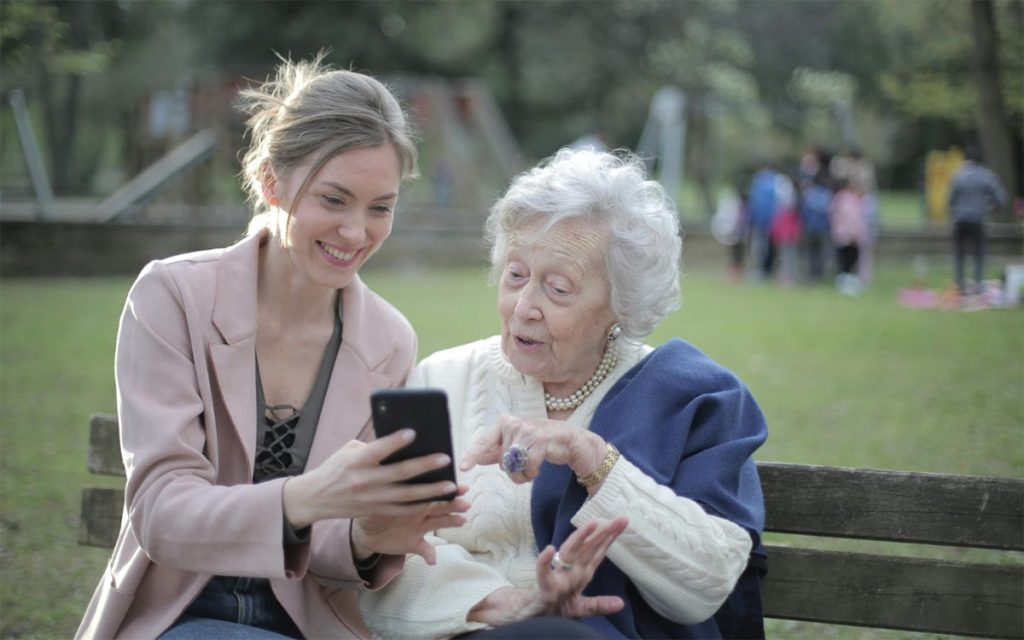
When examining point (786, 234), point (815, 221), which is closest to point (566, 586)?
point (815, 221)

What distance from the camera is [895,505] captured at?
333cm

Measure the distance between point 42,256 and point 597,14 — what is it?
26.6 m

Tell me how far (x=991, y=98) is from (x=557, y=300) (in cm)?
2196

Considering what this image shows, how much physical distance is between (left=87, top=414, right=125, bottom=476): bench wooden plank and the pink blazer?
883 mm

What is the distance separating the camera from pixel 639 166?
341cm

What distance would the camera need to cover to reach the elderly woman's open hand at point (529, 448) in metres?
2.71

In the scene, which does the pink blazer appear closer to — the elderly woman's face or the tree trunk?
the elderly woman's face

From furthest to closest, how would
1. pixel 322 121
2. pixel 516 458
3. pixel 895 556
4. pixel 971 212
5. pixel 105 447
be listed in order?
pixel 971 212 < pixel 105 447 < pixel 895 556 < pixel 322 121 < pixel 516 458

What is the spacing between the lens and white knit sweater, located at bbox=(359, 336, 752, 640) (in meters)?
2.81

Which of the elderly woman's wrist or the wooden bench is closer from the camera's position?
the elderly woman's wrist

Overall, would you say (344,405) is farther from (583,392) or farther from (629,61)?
(629,61)

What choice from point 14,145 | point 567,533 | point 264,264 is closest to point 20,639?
point 264,264

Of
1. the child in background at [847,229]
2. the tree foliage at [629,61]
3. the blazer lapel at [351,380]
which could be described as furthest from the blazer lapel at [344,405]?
the tree foliage at [629,61]

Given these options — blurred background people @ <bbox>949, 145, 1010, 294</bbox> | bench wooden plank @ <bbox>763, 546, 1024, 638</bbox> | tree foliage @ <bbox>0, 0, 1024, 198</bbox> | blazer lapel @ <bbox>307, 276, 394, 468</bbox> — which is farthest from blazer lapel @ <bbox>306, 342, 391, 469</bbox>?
tree foliage @ <bbox>0, 0, 1024, 198</bbox>
